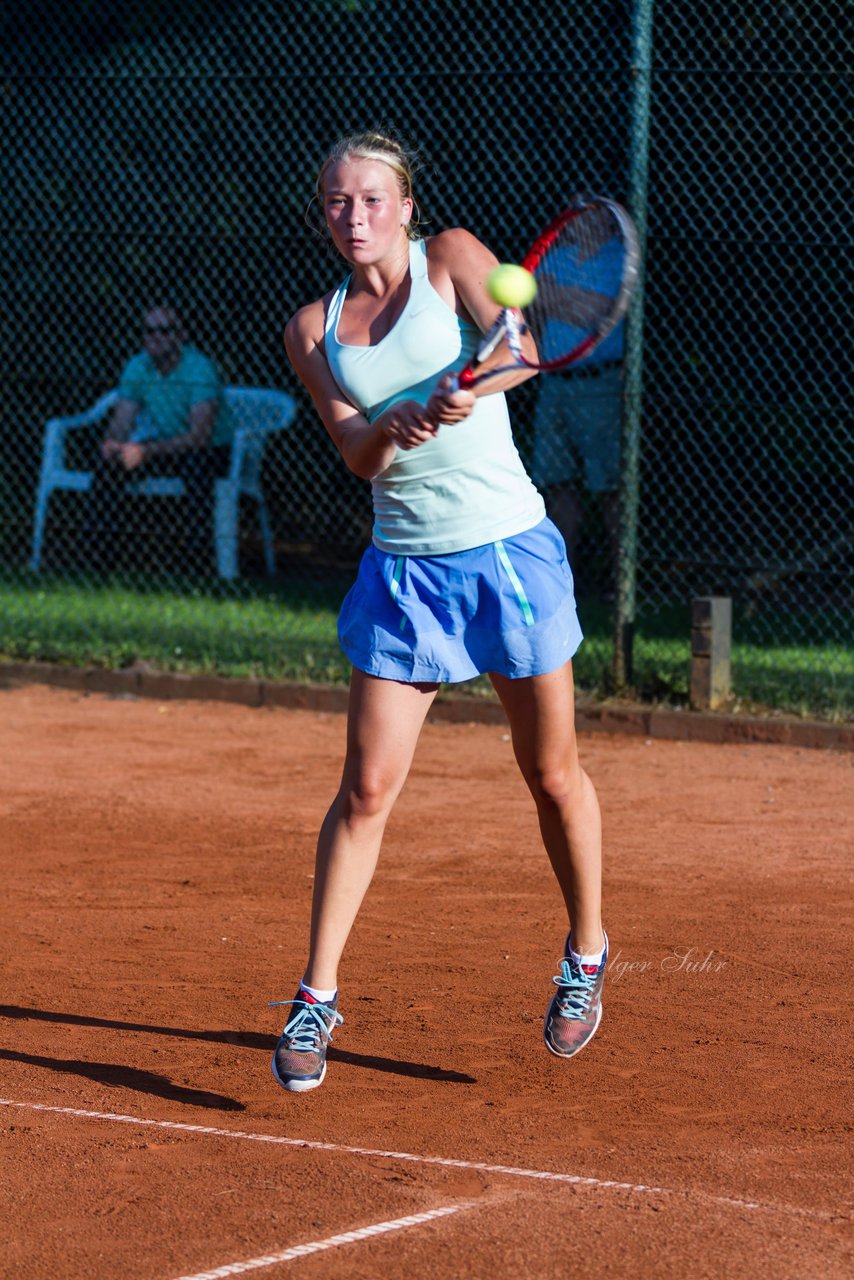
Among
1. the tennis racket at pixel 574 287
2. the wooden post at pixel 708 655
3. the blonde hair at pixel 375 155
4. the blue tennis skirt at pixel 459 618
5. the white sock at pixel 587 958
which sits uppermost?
the blonde hair at pixel 375 155

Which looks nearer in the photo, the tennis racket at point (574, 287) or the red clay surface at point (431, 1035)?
the red clay surface at point (431, 1035)

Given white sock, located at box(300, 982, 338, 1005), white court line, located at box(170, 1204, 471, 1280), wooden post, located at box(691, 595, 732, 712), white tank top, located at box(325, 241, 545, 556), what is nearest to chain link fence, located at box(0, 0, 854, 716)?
wooden post, located at box(691, 595, 732, 712)

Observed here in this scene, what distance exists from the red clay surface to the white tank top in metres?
1.18

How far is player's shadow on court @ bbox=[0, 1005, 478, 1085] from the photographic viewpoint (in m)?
3.83

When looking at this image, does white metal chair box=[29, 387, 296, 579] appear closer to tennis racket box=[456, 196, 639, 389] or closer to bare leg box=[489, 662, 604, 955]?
tennis racket box=[456, 196, 639, 389]

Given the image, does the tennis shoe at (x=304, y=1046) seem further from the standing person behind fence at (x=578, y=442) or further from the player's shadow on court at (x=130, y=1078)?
the standing person behind fence at (x=578, y=442)

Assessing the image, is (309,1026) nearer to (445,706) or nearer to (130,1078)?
(130,1078)

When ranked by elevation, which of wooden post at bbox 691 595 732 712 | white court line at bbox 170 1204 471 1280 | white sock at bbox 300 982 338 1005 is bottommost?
wooden post at bbox 691 595 732 712

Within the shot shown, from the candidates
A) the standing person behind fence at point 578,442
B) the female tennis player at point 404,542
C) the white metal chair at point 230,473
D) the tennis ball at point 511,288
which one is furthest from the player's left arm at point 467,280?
the white metal chair at point 230,473

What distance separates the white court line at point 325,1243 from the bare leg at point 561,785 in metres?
0.95

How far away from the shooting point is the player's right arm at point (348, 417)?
3379mm

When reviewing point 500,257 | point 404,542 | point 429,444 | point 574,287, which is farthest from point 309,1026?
point 500,257

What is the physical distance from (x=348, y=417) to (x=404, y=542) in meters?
0.28

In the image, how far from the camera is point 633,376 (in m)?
7.85
